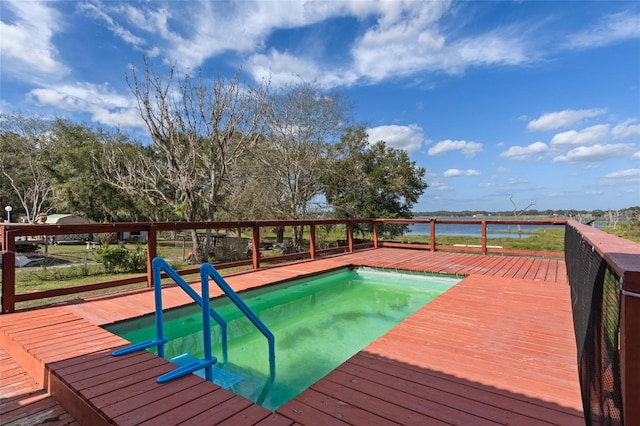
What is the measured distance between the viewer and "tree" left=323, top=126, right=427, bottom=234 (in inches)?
541

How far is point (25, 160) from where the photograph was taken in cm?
2152

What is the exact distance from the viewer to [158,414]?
1.73 meters

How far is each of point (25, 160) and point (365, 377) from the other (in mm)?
27717

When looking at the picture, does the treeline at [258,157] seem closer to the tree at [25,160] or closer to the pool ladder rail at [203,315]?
the tree at [25,160]

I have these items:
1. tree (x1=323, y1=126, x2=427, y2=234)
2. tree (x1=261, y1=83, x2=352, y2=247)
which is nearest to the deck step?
tree (x1=261, y1=83, x2=352, y2=247)

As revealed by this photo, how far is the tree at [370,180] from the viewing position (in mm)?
13750

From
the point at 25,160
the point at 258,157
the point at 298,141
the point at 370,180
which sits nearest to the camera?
the point at 298,141

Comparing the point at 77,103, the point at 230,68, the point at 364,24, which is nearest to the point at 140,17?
the point at 230,68

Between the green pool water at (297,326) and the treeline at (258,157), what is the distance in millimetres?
5949

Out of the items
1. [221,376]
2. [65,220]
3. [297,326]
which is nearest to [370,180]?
[297,326]

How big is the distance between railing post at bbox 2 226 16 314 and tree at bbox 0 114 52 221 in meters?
22.5

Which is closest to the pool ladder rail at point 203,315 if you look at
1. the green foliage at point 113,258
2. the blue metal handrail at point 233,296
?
the blue metal handrail at point 233,296

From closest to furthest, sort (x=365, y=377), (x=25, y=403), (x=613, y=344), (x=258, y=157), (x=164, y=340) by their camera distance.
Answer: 1. (x=613, y=344)
2. (x=25, y=403)
3. (x=365, y=377)
4. (x=164, y=340)
5. (x=258, y=157)

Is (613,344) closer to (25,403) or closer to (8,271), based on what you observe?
(25,403)
